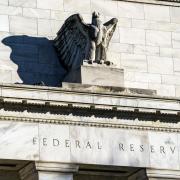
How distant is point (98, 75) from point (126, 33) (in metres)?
3.50

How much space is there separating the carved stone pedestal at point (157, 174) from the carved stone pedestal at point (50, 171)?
2402 millimetres

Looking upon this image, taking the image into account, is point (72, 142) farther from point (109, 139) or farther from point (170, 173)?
point (170, 173)

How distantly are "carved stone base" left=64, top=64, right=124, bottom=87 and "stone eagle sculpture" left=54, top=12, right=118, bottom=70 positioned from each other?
28 cm

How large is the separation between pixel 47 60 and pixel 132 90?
3324 millimetres

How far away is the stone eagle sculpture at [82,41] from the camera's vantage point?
35844 mm

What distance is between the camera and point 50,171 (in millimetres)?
33281

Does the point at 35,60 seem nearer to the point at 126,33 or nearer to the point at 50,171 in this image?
the point at 126,33

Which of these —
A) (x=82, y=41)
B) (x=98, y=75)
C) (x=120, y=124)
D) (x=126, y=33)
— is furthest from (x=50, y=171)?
(x=126, y=33)

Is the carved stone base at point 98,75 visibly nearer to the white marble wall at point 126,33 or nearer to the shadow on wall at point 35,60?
the shadow on wall at point 35,60

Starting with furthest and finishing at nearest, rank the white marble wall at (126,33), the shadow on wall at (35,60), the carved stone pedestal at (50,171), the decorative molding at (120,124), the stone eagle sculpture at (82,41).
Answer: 1. the white marble wall at (126,33)
2. the shadow on wall at (35,60)
3. the stone eagle sculpture at (82,41)
4. the decorative molding at (120,124)
5. the carved stone pedestal at (50,171)

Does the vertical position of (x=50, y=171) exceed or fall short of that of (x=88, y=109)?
it falls short

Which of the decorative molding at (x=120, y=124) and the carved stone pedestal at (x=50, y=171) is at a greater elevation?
the decorative molding at (x=120, y=124)

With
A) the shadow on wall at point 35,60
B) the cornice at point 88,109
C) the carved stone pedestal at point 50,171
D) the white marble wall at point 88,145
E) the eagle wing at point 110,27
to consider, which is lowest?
the carved stone pedestal at point 50,171

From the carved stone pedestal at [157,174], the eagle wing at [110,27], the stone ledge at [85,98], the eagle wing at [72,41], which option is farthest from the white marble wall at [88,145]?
the eagle wing at [110,27]
